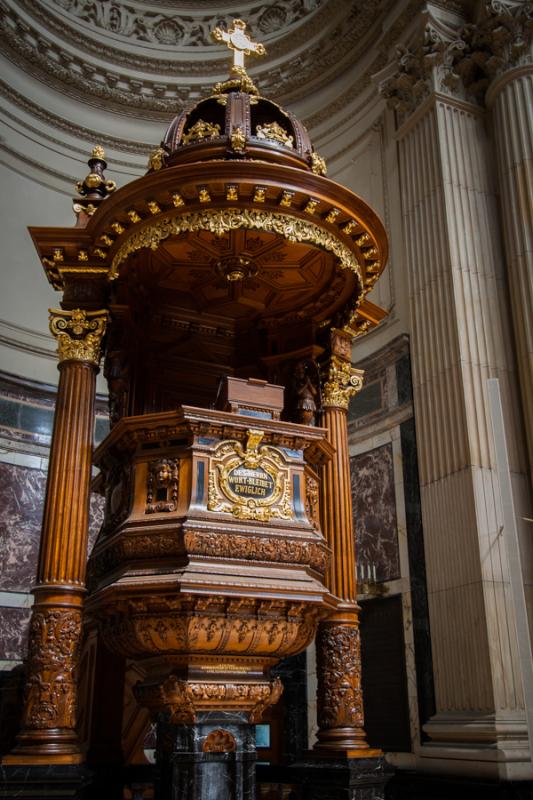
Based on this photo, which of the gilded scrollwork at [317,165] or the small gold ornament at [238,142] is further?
the gilded scrollwork at [317,165]

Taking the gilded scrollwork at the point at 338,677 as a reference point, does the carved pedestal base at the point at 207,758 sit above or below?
below

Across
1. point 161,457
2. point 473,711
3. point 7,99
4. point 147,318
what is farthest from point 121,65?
point 473,711

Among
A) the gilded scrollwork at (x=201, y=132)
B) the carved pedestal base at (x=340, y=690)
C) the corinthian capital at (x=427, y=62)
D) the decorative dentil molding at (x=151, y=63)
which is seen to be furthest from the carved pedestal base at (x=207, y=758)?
the decorative dentil molding at (x=151, y=63)

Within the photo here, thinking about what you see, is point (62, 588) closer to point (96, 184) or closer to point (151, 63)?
point (96, 184)

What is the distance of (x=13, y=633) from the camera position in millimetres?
8367

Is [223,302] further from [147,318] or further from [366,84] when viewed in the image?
[366,84]

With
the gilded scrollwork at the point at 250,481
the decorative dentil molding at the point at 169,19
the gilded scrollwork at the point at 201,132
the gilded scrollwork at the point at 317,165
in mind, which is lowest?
the gilded scrollwork at the point at 250,481

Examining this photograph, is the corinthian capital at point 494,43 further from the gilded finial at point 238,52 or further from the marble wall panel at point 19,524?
the marble wall panel at point 19,524

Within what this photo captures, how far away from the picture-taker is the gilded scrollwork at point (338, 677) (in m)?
5.29

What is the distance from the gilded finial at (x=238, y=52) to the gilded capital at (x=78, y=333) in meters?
2.10

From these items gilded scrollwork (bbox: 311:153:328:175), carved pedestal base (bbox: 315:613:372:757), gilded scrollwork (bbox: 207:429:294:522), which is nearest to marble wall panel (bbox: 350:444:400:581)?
carved pedestal base (bbox: 315:613:372:757)

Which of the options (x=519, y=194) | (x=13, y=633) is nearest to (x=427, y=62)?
(x=519, y=194)

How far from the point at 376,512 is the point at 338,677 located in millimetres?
3182

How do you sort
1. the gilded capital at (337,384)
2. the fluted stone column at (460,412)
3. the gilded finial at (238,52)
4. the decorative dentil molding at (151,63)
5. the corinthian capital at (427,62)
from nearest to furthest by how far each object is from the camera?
the gilded finial at (238,52) → the gilded capital at (337,384) → the fluted stone column at (460,412) → the corinthian capital at (427,62) → the decorative dentil molding at (151,63)
